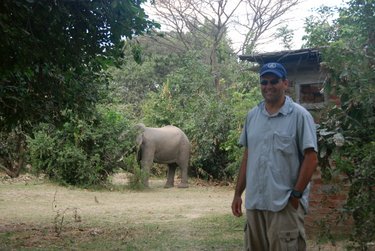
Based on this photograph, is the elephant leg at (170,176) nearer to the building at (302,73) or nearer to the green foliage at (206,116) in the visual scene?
the green foliage at (206,116)

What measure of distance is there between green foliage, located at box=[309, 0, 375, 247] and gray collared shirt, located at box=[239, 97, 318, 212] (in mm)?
774

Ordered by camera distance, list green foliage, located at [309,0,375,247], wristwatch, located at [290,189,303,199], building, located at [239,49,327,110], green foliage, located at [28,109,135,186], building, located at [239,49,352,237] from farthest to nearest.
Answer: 1. green foliage, located at [28,109,135,186]
2. building, located at [239,49,327,110]
3. building, located at [239,49,352,237]
4. green foliage, located at [309,0,375,247]
5. wristwatch, located at [290,189,303,199]

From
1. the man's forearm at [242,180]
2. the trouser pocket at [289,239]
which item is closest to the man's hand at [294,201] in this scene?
the trouser pocket at [289,239]

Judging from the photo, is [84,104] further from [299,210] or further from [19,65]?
[299,210]

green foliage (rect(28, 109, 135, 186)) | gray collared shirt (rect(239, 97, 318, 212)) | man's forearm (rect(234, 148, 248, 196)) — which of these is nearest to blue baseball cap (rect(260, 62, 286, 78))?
gray collared shirt (rect(239, 97, 318, 212))

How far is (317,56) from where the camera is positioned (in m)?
7.72

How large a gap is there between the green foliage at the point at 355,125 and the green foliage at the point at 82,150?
998cm

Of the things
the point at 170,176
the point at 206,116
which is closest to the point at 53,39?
the point at 170,176

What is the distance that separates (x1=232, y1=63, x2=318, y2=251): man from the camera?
3.73 meters

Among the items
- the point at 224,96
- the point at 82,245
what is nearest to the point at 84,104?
the point at 82,245

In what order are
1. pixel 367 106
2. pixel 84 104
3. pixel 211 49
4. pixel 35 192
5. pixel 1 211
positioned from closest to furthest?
pixel 367 106 → pixel 84 104 → pixel 1 211 → pixel 35 192 → pixel 211 49

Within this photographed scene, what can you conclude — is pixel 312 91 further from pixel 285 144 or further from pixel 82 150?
pixel 82 150

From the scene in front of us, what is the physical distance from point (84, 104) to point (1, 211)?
359 centimetres

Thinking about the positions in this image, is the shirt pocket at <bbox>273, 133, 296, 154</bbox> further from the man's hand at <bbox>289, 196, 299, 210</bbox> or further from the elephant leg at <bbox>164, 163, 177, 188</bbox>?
the elephant leg at <bbox>164, 163, 177, 188</bbox>
